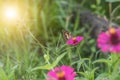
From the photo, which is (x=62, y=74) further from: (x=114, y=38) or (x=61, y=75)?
(x=114, y=38)

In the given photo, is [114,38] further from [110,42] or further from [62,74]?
[62,74]

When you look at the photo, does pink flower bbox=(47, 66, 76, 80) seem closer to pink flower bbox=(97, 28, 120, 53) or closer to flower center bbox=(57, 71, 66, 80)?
flower center bbox=(57, 71, 66, 80)

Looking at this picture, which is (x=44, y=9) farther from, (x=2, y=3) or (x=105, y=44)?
(x=105, y=44)

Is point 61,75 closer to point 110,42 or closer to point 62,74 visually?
point 62,74

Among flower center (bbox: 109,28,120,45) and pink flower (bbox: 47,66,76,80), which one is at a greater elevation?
flower center (bbox: 109,28,120,45)

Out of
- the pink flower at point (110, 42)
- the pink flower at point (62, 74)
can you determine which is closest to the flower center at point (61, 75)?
the pink flower at point (62, 74)

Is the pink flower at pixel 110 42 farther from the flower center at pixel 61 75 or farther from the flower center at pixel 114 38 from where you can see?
the flower center at pixel 61 75

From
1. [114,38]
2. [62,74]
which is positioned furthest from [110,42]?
[62,74]

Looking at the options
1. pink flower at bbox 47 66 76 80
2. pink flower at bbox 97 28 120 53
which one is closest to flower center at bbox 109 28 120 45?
pink flower at bbox 97 28 120 53

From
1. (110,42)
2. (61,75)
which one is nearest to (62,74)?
(61,75)
